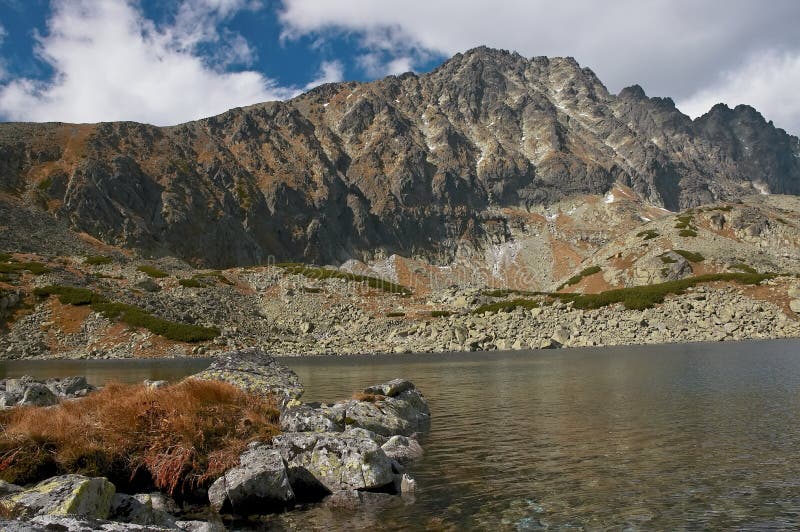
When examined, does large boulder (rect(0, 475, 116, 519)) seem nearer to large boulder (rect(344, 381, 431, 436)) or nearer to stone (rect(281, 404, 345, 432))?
stone (rect(281, 404, 345, 432))

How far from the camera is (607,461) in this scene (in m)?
19.0

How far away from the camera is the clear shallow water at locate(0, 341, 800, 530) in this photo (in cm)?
1374

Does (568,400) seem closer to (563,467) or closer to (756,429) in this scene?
(756,429)

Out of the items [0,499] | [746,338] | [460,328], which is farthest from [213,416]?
[746,338]

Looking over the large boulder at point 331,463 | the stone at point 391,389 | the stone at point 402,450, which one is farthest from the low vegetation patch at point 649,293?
the large boulder at point 331,463

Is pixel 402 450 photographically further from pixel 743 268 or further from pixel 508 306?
pixel 743 268

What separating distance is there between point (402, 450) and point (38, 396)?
19.2 m

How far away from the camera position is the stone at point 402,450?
20.6 m

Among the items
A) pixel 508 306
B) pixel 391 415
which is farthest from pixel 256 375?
pixel 508 306

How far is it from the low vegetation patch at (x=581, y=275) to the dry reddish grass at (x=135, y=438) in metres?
157

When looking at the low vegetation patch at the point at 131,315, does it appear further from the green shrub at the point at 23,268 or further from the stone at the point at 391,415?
the stone at the point at 391,415

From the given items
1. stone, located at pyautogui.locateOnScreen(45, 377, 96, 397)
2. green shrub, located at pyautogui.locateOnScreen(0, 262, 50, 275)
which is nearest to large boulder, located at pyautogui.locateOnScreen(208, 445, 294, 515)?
stone, located at pyautogui.locateOnScreen(45, 377, 96, 397)

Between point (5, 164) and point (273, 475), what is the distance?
214 meters

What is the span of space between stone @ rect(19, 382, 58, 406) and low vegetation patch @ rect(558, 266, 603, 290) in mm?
153272
